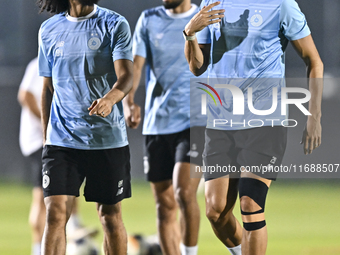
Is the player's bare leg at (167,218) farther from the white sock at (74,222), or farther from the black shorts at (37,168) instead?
the white sock at (74,222)

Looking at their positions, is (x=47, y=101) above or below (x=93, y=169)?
above

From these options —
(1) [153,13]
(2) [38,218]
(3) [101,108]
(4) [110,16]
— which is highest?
(4) [110,16]

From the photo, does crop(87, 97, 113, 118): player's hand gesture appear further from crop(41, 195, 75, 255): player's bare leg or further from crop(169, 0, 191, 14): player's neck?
crop(169, 0, 191, 14): player's neck

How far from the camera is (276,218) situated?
27.2 ft

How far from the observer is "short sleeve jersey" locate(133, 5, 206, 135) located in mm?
5020

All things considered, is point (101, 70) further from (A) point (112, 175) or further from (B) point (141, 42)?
(B) point (141, 42)

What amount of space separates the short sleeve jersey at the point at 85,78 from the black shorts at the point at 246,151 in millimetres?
687

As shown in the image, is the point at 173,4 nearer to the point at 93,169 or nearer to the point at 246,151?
the point at 246,151

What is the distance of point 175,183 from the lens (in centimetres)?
482

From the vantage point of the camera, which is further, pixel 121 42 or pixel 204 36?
pixel 204 36

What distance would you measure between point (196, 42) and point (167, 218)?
171 centimetres

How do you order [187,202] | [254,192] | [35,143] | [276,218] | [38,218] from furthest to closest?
[276,218] → [35,143] → [38,218] → [187,202] → [254,192]

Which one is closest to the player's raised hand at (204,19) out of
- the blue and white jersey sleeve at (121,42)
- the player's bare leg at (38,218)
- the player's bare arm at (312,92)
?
the blue and white jersey sleeve at (121,42)

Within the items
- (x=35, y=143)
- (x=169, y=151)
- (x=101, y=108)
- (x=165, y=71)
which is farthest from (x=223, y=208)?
(x=35, y=143)
